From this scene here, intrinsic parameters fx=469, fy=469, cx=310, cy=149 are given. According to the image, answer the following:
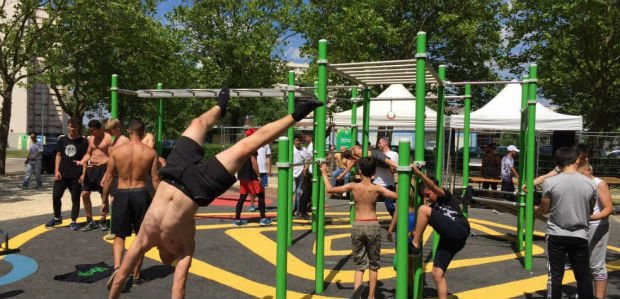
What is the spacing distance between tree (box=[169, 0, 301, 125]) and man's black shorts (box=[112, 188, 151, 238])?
24.0 m

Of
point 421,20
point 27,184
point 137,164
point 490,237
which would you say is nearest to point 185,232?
point 137,164

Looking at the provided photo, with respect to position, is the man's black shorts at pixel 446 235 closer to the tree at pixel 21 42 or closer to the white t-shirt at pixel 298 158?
the white t-shirt at pixel 298 158

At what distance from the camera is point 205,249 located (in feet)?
23.3

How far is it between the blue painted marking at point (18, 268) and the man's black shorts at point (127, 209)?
1.36 m

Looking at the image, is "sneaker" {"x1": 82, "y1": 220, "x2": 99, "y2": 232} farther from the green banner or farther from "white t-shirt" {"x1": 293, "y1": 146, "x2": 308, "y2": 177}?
the green banner

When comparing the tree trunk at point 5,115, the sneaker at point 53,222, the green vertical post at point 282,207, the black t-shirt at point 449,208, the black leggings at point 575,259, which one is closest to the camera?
the green vertical post at point 282,207

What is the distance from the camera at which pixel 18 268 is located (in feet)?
19.1

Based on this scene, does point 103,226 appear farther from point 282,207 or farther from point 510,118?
point 510,118

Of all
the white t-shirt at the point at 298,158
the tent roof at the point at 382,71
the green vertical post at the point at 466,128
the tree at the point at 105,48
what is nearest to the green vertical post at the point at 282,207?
the tent roof at the point at 382,71

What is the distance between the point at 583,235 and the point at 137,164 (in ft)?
15.0

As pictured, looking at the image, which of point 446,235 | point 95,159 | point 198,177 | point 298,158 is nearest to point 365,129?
point 298,158

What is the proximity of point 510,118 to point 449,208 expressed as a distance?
893 centimetres

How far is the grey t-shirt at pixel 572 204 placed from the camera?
414 cm

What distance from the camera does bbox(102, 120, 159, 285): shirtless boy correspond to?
5216 millimetres
